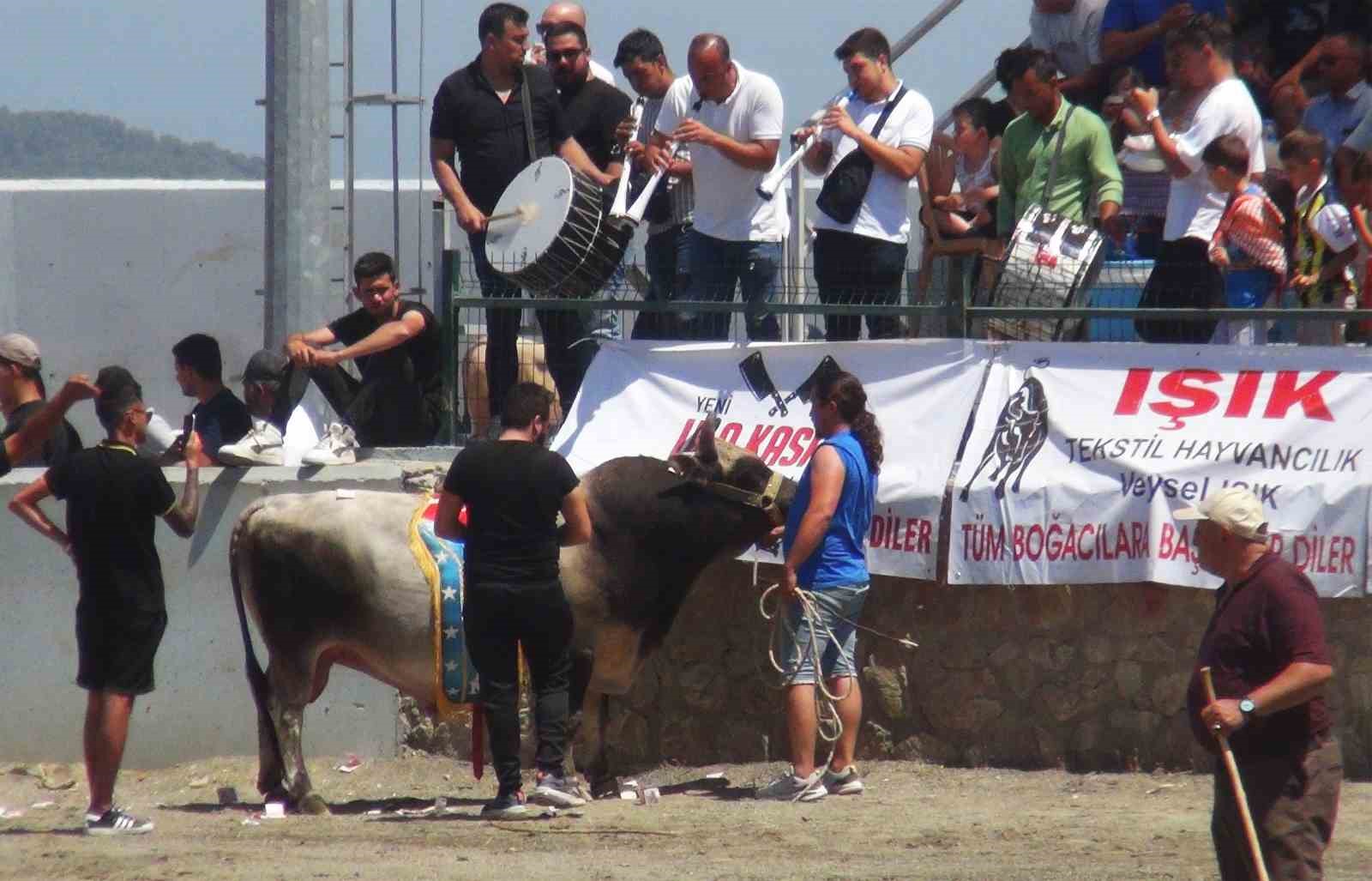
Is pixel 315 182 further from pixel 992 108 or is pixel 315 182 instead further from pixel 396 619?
pixel 992 108

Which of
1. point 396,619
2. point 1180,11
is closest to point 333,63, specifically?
point 396,619

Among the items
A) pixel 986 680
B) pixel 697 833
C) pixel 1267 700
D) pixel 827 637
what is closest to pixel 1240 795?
pixel 1267 700

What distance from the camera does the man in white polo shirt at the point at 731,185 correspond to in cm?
1172

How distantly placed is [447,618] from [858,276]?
3.00 meters

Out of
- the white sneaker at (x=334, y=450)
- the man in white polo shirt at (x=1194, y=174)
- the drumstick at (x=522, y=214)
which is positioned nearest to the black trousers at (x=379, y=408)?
the white sneaker at (x=334, y=450)

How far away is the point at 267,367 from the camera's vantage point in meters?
11.9

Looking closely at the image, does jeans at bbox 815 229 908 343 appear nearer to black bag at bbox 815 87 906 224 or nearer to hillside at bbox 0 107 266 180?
black bag at bbox 815 87 906 224

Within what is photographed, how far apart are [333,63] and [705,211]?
8.14ft

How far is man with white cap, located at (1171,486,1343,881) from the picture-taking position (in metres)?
6.89

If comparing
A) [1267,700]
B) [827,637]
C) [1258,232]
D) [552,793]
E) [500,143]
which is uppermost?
[500,143]

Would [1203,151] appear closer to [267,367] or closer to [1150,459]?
[1150,459]

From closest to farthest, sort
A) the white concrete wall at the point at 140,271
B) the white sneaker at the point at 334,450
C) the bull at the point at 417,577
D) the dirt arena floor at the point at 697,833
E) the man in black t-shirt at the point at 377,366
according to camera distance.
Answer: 1. the dirt arena floor at the point at 697,833
2. the bull at the point at 417,577
3. the white sneaker at the point at 334,450
4. the man in black t-shirt at the point at 377,366
5. the white concrete wall at the point at 140,271

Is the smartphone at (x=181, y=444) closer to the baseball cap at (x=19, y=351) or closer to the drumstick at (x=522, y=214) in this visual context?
the baseball cap at (x=19, y=351)

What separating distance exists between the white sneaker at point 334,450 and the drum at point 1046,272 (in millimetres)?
3350
